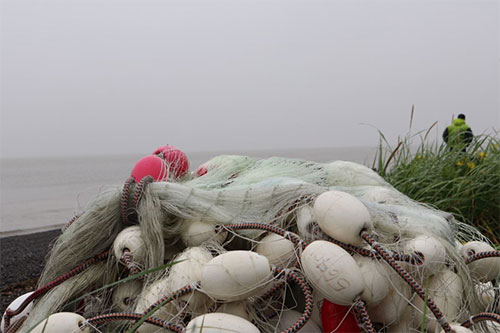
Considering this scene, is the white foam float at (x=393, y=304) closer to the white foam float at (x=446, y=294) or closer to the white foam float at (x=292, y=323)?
the white foam float at (x=446, y=294)

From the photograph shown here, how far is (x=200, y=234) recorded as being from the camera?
1599mm

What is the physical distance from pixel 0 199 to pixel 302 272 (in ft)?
59.9

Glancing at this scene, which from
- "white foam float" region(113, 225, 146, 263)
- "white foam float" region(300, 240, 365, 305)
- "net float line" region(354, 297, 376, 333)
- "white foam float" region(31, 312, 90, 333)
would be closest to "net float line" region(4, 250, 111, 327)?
"white foam float" region(113, 225, 146, 263)

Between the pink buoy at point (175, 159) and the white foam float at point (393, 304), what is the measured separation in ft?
4.71

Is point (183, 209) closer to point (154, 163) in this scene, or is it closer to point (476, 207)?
point (154, 163)

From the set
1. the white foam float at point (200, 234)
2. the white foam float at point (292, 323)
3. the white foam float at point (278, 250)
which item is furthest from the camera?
the white foam float at point (200, 234)

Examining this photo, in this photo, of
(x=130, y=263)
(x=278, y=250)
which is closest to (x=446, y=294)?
(x=278, y=250)

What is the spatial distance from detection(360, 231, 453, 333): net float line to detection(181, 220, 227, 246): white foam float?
1.89ft

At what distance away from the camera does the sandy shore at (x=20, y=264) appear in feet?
11.7

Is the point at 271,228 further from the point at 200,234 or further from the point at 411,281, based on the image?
the point at 411,281

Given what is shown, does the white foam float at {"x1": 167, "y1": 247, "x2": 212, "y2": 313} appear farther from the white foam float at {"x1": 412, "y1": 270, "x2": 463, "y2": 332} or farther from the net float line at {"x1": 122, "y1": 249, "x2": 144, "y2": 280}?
the white foam float at {"x1": 412, "y1": 270, "x2": 463, "y2": 332}

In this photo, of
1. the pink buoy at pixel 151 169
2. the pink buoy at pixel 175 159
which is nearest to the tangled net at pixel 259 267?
the pink buoy at pixel 151 169

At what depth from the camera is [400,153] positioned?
4.33 m

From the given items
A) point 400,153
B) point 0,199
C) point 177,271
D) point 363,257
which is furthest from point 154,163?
point 0,199
